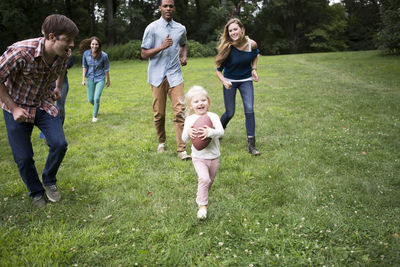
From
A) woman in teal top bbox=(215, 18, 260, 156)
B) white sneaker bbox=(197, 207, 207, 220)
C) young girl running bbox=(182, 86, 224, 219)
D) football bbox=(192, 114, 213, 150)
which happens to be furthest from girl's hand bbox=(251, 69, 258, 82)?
white sneaker bbox=(197, 207, 207, 220)

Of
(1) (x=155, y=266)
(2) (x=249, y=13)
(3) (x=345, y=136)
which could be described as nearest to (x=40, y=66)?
(1) (x=155, y=266)

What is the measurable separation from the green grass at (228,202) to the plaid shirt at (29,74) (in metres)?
1.34

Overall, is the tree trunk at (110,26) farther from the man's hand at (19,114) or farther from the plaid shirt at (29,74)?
the man's hand at (19,114)

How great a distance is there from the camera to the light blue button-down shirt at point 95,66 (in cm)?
806

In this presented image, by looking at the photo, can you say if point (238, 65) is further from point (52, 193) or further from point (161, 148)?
→ point (52, 193)

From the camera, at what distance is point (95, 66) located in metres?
8.06

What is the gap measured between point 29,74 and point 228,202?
2.84 metres

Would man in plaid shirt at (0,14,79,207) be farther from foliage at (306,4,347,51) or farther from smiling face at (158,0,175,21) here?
foliage at (306,4,347,51)

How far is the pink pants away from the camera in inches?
133

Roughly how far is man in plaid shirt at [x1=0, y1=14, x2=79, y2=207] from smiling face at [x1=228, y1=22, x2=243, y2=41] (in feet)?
9.12

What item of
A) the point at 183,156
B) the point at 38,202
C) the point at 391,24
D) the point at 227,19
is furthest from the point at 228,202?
the point at 227,19

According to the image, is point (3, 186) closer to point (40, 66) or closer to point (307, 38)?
point (40, 66)

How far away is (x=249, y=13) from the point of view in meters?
42.0

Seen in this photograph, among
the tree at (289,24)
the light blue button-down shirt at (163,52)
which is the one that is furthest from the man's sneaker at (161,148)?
the tree at (289,24)
